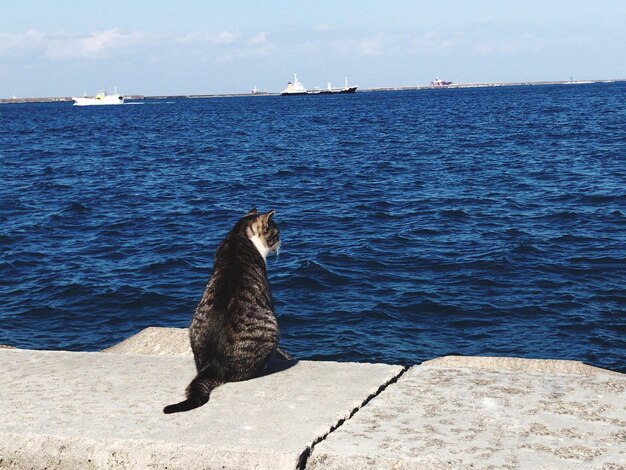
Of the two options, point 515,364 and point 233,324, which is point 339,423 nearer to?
point 233,324

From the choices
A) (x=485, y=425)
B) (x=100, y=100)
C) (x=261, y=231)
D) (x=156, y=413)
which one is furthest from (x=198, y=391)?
(x=100, y=100)

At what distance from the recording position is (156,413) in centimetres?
394

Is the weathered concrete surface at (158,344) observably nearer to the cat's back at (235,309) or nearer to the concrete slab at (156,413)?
the cat's back at (235,309)

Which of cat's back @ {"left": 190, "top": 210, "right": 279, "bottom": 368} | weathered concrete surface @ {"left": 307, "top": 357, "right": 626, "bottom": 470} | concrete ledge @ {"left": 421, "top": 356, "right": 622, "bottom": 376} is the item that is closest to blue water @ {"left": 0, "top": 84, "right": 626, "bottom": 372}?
concrete ledge @ {"left": 421, "top": 356, "right": 622, "bottom": 376}

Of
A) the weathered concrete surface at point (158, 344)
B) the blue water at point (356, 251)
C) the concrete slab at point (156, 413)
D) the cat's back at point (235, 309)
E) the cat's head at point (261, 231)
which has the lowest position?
the blue water at point (356, 251)

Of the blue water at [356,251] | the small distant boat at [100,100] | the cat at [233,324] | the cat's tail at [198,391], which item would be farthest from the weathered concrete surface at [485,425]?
Answer: the small distant boat at [100,100]

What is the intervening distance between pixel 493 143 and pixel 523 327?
3340 cm

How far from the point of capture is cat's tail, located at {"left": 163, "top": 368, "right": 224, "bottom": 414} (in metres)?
3.97

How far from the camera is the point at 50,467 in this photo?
354 centimetres

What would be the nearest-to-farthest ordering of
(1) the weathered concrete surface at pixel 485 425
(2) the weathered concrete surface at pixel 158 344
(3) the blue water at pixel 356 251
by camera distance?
(1) the weathered concrete surface at pixel 485 425, (2) the weathered concrete surface at pixel 158 344, (3) the blue water at pixel 356 251

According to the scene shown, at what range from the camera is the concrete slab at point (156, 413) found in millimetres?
3447

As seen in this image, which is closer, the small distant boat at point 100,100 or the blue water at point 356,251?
the blue water at point 356,251

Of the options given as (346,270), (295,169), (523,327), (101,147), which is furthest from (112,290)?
(101,147)

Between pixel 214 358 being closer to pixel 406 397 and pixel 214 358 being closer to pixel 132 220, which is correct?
pixel 406 397
